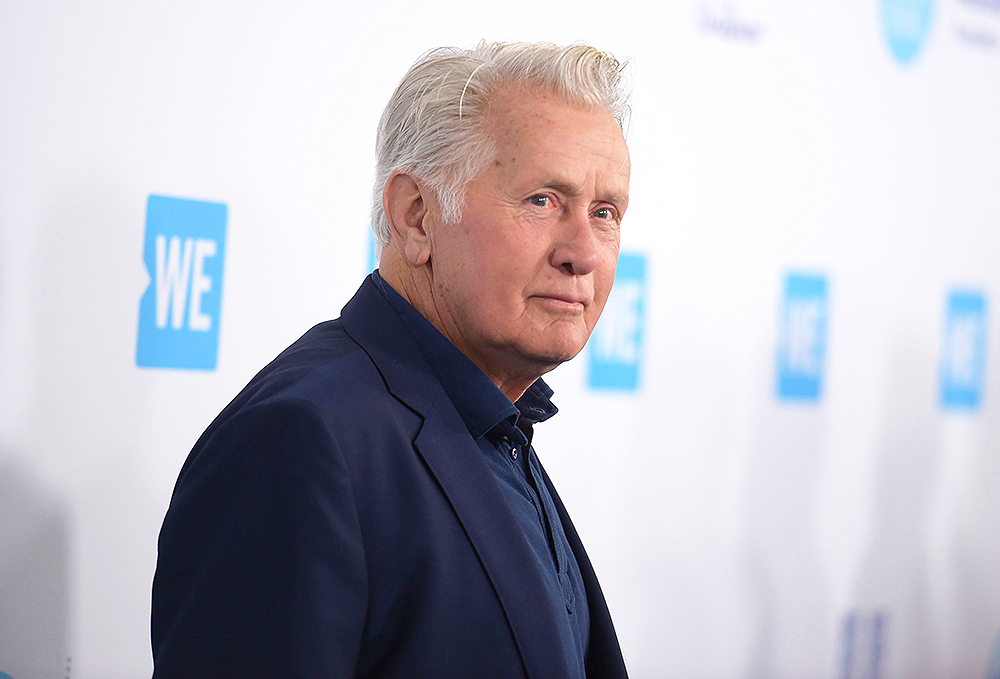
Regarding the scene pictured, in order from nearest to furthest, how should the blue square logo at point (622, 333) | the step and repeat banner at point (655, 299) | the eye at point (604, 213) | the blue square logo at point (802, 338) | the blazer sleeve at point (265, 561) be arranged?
1. the blazer sleeve at point (265, 561)
2. the eye at point (604, 213)
3. the step and repeat banner at point (655, 299)
4. the blue square logo at point (622, 333)
5. the blue square logo at point (802, 338)

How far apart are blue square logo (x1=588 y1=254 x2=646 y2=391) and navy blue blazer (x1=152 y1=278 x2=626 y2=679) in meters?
1.59

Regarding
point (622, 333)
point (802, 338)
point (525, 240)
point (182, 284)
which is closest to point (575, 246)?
point (525, 240)

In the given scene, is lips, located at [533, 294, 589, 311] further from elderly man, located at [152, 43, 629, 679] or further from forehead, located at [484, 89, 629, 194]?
forehead, located at [484, 89, 629, 194]

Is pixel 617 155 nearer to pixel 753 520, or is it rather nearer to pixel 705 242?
pixel 705 242

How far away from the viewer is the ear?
1.28 meters

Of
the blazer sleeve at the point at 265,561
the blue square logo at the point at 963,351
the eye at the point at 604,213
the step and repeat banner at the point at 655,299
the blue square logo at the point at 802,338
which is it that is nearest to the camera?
the blazer sleeve at the point at 265,561

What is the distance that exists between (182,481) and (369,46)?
1.49 meters

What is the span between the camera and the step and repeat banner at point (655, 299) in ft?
6.25

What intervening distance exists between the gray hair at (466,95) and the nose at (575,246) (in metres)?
0.13

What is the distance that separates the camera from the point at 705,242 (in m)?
2.89

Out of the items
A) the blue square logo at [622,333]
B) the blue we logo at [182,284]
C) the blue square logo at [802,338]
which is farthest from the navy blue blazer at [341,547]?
→ the blue square logo at [802,338]

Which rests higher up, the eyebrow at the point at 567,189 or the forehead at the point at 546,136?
the forehead at the point at 546,136

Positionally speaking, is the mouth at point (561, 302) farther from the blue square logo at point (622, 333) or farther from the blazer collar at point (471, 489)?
the blue square logo at point (622, 333)

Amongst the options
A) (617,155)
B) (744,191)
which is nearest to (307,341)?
(617,155)
